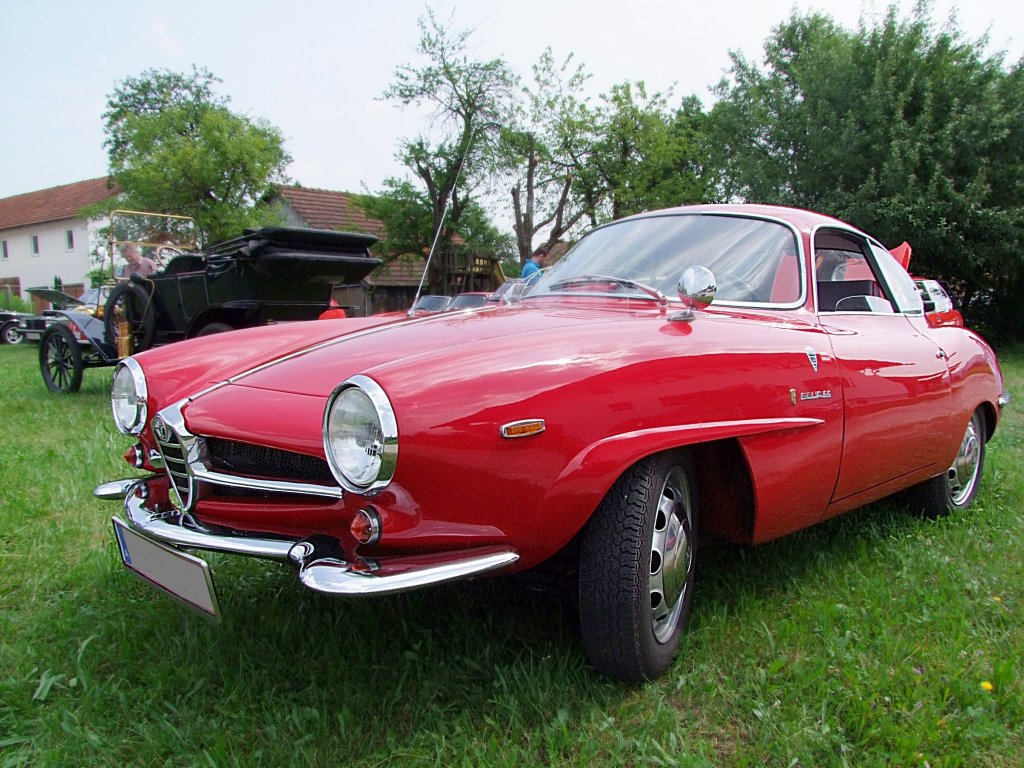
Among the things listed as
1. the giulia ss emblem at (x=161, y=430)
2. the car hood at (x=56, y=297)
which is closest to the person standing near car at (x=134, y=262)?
the car hood at (x=56, y=297)

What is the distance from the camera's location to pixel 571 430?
188cm

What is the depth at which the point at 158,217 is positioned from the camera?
9.60 m

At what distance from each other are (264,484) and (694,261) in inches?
69.0

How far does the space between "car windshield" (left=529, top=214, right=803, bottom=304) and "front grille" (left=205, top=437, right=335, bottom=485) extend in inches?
52.7

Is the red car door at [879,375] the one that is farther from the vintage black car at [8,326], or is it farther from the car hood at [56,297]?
the vintage black car at [8,326]

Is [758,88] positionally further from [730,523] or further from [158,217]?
[730,523]

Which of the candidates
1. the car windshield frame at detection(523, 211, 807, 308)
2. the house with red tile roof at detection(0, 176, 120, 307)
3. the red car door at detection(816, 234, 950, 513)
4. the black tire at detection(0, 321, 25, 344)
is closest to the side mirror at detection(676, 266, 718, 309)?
the car windshield frame at detection(523, 211, 807, 308)

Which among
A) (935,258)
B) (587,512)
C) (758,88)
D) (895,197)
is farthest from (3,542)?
(758,88)

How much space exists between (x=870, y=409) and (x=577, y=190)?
73.8ft

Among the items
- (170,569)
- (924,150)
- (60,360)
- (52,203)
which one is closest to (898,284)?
(170,569)

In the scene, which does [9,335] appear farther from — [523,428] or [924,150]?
[523,428]

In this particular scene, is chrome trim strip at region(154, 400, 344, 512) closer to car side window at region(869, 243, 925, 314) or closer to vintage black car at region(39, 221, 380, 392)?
car side window at region(869, 243, 925, 314)

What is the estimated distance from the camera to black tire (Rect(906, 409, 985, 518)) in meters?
3.53

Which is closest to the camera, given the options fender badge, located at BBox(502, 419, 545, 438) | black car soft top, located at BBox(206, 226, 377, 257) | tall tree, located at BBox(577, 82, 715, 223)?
fender badge, located at BBox(502, 419, 545, 438)
